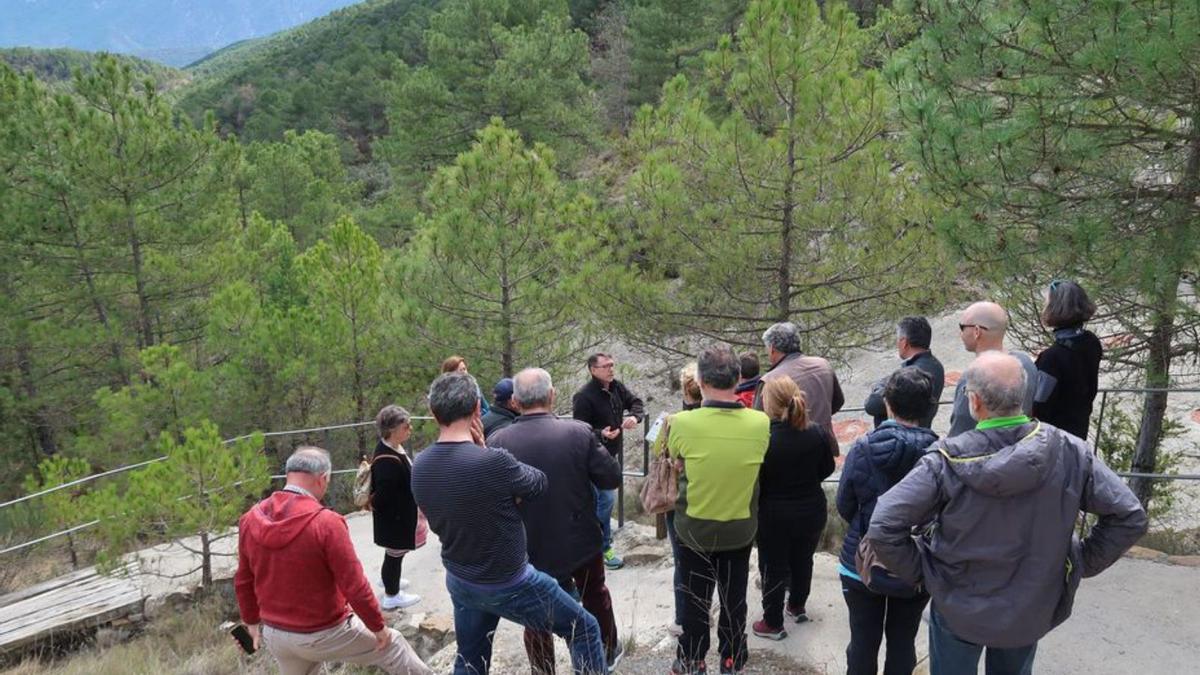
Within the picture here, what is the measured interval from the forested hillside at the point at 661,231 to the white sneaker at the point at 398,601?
2.41 metres

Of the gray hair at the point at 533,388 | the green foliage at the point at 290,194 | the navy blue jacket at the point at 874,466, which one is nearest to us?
the navy blue jacket at the point at 874,466

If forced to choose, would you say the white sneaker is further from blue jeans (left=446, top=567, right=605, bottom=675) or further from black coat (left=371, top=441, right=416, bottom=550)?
blue jeans (left=446, top=567, right=605, bottom=675)

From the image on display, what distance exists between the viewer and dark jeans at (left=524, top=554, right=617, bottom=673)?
12.2 feet

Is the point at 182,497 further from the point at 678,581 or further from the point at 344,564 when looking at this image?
the point at 678,581

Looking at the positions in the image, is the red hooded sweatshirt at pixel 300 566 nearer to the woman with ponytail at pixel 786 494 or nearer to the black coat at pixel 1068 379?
the woman with ponytail at pixel 786 494

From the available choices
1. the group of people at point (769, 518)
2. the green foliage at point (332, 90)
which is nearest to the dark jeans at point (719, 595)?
the group of people at point (769, 518)

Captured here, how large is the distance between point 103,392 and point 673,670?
9.83 meters

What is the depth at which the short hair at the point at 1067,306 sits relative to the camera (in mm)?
3884

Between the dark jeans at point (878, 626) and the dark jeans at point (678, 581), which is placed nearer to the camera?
the dark jeans at point (878, 626)

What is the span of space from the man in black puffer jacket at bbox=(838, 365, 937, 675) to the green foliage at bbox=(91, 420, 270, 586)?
18.4 feet

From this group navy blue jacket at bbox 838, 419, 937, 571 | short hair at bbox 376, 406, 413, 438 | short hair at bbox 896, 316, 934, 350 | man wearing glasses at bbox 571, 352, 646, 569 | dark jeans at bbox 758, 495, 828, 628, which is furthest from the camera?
man wearing glasses at bbox 571, 352, 646, 569

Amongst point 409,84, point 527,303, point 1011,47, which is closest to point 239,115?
point 409,84

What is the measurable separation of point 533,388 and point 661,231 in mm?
5162

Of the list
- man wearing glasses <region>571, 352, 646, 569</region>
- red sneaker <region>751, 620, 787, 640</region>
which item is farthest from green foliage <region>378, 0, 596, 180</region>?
red sneaker <region>751, 620, 787, 640</region>
